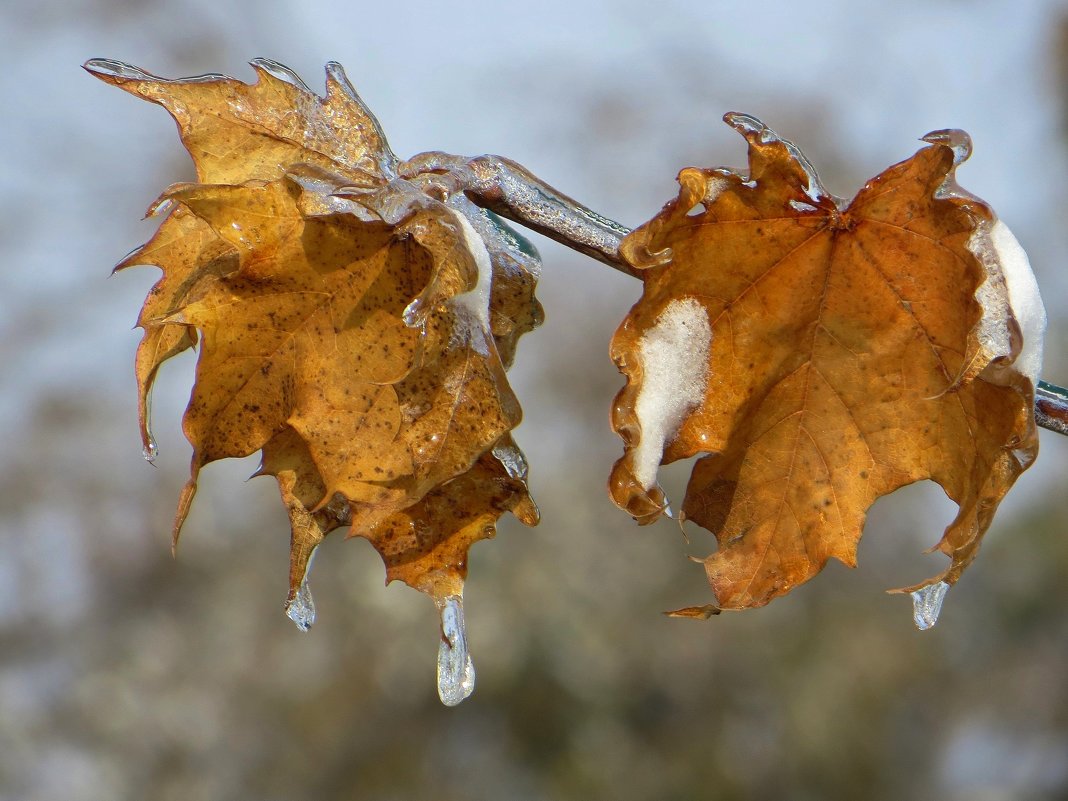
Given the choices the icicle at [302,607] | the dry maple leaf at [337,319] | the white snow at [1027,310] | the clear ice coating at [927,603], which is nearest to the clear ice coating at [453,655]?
the dry maple leaf at [337,319]

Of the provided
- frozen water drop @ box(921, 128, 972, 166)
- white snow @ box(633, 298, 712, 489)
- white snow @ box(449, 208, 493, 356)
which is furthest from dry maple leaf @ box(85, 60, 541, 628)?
frozen water drop @ box(921, 128, 972, 166)

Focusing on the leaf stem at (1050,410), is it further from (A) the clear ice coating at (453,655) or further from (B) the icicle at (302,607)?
(B) the icicle at (302,607)

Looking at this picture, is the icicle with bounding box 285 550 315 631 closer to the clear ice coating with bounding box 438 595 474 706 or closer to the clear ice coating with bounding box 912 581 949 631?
the clear ice coating with bounding box 438 595 474 706

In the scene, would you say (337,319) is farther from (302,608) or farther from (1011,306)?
(1011,306)

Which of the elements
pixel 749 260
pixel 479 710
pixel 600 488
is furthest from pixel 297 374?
pixel 600 488

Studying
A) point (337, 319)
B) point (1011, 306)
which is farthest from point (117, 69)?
point (1011, 306)

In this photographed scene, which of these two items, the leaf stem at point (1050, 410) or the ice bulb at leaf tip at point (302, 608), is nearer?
the leaf stem at point (1050, 410)

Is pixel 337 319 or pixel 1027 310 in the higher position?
pixel 1027 310
